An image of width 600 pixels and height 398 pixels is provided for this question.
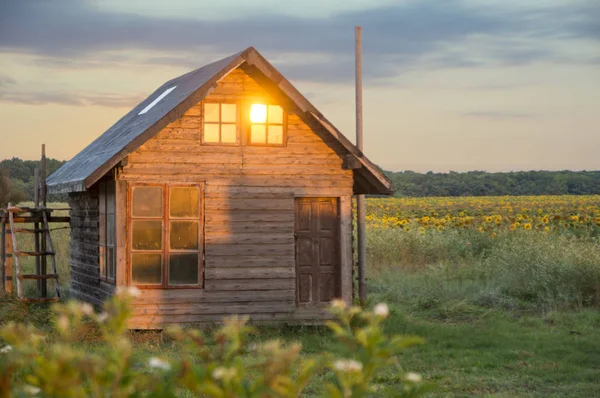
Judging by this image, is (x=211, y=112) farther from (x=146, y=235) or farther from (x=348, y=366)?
(x=348, y=366)

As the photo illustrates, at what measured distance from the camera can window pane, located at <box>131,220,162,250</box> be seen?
49.5 ft

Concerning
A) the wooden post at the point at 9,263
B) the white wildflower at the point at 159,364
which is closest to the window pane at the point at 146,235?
the wooden post at the point at 9,263

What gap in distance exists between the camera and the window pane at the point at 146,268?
49.5 ft

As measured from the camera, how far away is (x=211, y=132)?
15.5 metres

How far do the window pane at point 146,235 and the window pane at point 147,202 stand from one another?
149mm

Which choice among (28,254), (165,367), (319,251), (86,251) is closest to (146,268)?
(319,251)

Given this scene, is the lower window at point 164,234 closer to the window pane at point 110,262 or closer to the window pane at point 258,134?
the window pane at point 110,262

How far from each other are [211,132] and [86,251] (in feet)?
14.8

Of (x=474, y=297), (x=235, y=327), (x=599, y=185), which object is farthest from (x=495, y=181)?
(x=235, y=327)

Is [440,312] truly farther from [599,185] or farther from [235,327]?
[599,185]

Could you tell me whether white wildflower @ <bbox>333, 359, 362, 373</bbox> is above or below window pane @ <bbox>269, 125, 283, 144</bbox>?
below

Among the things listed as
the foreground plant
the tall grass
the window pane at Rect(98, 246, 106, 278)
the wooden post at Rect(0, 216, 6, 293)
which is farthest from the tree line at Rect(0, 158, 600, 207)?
the foreground plant

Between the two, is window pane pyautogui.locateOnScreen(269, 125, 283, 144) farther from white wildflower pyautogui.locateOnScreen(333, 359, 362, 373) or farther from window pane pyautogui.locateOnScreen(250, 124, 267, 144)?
white wildflower pyautogui.locateOnScreen(333, 359, 362, 373)

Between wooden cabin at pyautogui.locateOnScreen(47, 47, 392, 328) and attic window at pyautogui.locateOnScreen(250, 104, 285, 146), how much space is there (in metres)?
0.02
